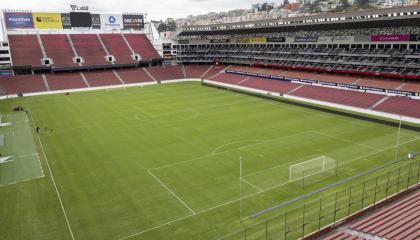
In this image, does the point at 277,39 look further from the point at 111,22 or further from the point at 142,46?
the point at 111,22

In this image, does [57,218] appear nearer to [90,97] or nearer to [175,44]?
[90,97]

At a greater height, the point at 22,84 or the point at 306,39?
the point at 306,39

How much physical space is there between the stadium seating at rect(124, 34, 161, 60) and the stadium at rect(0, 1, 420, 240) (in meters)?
0.59

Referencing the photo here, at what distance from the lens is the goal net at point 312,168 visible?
26281 millimetres

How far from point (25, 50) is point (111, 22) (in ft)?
83.1

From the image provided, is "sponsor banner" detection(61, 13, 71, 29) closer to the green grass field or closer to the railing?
the green grass field

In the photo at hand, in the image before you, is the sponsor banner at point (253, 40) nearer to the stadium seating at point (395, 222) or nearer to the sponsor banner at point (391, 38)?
the sponsor banner at point (391, 38)

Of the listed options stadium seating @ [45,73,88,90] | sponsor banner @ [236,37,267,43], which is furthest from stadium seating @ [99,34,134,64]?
sponsor banner @ [236,37,267,43]

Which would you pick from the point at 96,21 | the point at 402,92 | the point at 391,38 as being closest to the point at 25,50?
the point at 96,21

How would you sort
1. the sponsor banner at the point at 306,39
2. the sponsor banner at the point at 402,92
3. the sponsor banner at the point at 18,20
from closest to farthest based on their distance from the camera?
the sponsor banner at the point at 402,92 < the sponsor banner at the point at 306,39 < the sponsor banner at the point at 18,20

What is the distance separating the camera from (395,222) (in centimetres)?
1797

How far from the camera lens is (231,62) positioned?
303 feet

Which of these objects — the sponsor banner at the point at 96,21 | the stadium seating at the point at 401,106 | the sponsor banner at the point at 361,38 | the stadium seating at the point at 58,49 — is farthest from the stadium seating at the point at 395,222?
the sponsor banner at the point at 96,21

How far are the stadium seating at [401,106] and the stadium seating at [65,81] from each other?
6086 centimetres
